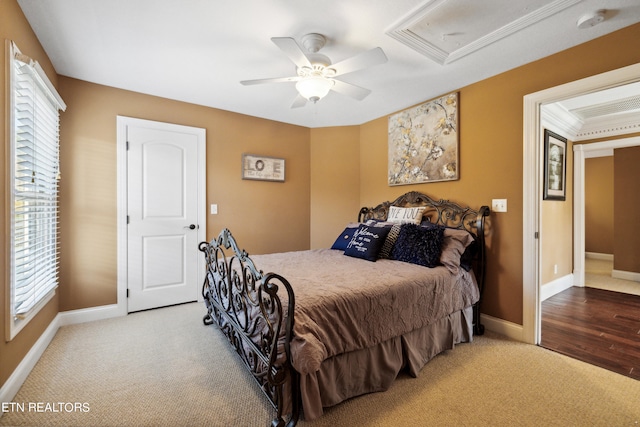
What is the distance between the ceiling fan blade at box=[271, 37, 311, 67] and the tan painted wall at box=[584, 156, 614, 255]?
7.52m

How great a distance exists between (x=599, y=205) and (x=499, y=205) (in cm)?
→ 589

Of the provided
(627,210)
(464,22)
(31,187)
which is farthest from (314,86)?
(627,210)

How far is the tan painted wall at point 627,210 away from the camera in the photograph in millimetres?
4621

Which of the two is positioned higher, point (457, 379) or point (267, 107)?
point (267, 107)

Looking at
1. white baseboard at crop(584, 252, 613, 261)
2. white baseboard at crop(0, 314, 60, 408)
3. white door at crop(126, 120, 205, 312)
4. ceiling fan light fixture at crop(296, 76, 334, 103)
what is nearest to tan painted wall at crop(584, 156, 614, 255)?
white baseboard at crop(584, 252, 613, 261)

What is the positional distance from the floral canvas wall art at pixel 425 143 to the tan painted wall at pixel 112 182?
1656 millimetres

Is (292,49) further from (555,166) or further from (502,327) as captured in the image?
(555,166)

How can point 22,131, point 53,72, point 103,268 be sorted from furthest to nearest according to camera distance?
1. point 103,268
2. point 53,72
3. point 22,131

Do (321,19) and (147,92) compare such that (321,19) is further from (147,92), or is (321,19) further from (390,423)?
(390,423)

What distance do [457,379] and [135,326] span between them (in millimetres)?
3003

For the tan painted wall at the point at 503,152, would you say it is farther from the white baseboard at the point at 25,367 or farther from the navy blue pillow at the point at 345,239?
the white baseboard at the point at 25,367

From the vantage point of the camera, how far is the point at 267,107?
3691 mm

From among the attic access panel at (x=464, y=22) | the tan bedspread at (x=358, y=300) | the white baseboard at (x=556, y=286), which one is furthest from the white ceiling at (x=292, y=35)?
the white baseboard at (x=556, y=286)

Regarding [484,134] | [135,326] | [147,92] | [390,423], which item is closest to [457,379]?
[390,423]
